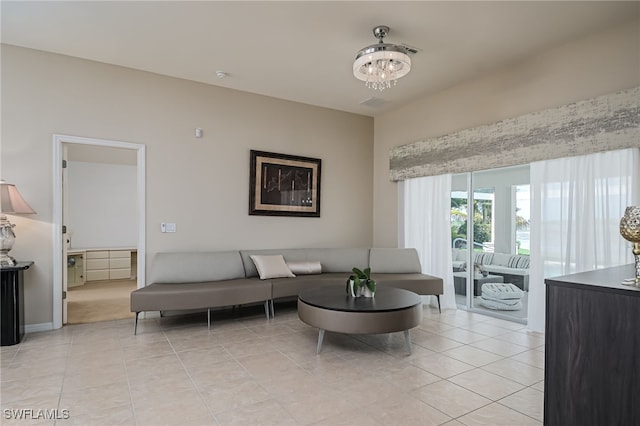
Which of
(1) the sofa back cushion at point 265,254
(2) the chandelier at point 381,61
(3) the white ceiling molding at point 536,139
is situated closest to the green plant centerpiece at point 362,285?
(1) the sofa back cushion at point 265,254

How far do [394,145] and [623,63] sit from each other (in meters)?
3.08

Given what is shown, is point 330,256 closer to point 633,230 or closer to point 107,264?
point 633,230

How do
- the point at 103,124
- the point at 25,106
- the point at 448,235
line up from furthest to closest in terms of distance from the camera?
the point at 448,235 < the point at 103,124 < the point at 25,106

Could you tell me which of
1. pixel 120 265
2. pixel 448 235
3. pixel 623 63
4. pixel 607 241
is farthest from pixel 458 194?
pixel 120 265

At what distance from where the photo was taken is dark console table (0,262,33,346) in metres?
3.45

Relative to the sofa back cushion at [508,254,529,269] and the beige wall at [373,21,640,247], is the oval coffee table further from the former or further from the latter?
the beige wall at [373,21,640,247]

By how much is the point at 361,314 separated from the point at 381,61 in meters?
2.26

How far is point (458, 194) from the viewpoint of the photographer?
5.25m

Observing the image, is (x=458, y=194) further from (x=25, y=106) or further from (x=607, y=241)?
(x=25, y=106)

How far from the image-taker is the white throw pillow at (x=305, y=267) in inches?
200

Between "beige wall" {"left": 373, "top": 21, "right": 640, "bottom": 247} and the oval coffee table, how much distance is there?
2594 mm

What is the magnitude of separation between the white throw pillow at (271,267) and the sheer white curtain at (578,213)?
2.96 m

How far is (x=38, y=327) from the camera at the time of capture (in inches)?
156

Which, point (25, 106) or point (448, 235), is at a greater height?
point (25, 106)
